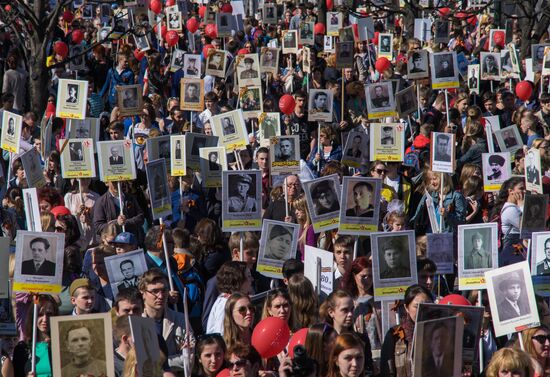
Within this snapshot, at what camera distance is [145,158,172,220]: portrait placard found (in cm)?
1107

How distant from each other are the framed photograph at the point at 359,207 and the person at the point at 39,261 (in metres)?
2.81

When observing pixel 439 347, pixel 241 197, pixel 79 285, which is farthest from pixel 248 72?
pixel 439 347

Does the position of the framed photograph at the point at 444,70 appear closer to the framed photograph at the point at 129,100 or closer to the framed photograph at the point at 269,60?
the framed photograph at the point at 269,60

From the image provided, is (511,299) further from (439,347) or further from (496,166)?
(496,166)

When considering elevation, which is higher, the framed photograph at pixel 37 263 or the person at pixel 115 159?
the person at pixel 115 159

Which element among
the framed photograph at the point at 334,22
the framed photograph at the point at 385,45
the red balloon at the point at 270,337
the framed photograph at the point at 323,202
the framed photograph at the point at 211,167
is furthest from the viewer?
the framed photograph at the point at 334,22

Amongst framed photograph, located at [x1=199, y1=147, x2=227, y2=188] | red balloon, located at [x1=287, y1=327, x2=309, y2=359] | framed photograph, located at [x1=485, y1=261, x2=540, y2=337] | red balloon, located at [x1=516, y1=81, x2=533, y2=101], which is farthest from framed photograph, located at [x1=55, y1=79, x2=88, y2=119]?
framed photograph, located at [x1=485, y1=261, x2=540, y2=337]

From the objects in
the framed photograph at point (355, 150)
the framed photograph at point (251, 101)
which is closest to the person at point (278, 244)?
the framed photograph at point (355, 150)

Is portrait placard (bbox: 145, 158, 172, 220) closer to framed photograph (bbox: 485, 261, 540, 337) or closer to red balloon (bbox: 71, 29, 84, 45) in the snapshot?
framed photograph (bbox: 485, 261, 540, 337)

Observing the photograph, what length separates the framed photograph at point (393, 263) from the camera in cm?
866

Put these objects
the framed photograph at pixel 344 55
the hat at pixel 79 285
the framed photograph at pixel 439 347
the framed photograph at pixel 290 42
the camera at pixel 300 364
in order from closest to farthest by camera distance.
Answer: the camera at pixel 300 364, the framed photograph at pixel 439 347, the hat at pixel 79 285, the framed photograph at pixel 344 55, the framed photograph at pixel 290 42

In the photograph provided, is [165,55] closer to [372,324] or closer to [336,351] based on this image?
[372,324]

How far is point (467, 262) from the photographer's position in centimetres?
908

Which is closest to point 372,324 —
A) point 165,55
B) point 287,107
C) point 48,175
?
point 48,175
